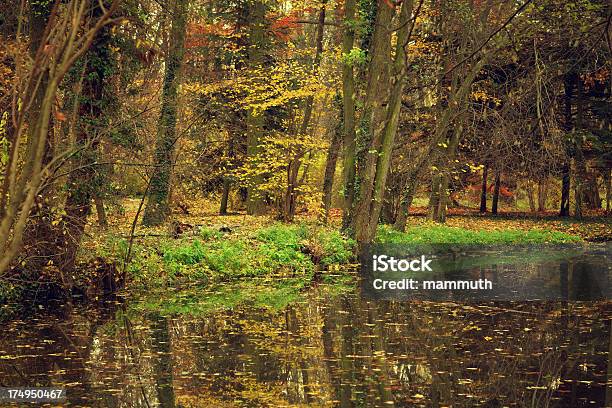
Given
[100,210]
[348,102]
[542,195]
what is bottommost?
[100,210]

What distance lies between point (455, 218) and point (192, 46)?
13.3 metres

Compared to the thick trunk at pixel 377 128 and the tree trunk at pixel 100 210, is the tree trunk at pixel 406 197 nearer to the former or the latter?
the thick trunk at pixel 377 128

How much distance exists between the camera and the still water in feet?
26.0

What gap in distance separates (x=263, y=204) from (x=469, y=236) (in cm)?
813

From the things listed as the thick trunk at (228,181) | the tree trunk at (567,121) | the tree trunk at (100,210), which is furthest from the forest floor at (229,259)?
the tree trunk at (567,121)

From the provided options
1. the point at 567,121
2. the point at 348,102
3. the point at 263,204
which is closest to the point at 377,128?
the point at 348,102

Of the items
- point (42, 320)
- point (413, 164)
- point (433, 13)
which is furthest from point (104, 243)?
point (433, 13)

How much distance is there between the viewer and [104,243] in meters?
15.5

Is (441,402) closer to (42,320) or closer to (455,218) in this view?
(42,320)

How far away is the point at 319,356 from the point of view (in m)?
9.88

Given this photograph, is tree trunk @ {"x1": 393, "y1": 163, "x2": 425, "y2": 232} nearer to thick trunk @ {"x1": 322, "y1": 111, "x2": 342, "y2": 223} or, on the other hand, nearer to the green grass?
the green grass

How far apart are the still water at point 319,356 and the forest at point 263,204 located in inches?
2.0

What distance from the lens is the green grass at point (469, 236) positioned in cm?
→ 2403

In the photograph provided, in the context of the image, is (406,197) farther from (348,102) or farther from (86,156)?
(86,156)
